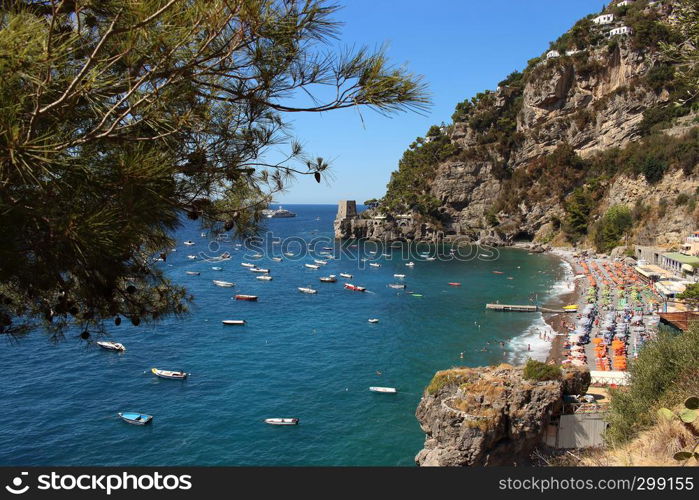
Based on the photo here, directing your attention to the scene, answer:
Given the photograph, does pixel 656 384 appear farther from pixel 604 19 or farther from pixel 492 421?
pixel 604 19

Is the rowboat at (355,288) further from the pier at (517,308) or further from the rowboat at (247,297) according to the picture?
the pier at (517,308)

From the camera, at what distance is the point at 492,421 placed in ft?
38.3

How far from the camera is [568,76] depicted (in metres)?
59.8

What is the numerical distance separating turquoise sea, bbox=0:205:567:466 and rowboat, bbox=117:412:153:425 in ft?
1.07

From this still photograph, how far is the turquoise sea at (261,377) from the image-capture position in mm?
15484

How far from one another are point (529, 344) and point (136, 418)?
19.5 meters

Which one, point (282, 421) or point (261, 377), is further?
point (261, 377)

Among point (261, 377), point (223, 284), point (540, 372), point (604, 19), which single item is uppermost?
point (604, 19)

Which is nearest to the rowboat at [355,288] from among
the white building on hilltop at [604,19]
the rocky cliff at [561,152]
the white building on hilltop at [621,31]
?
the rocky cliff at [561,152]

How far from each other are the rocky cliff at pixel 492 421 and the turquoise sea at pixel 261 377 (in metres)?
3.18

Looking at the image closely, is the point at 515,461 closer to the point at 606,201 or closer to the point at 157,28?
the point at 157,28

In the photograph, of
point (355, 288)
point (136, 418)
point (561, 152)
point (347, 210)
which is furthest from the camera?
point (347, 210)

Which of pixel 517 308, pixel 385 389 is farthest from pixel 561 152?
pixel 385 389

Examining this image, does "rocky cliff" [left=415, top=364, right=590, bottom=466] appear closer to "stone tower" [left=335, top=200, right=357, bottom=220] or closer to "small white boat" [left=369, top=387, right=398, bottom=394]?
"small white boat" [left=369, top=387, right=398, bottom=394]
